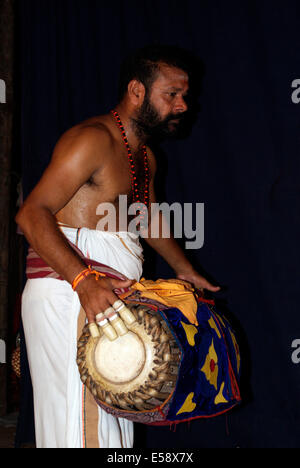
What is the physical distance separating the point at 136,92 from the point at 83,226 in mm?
575

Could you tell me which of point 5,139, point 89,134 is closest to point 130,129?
point 89,134

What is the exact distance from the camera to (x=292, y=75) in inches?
85.4

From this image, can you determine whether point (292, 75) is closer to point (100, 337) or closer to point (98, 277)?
point (98, 277)

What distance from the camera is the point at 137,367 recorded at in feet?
4.14

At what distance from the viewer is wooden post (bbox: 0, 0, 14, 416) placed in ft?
10.7

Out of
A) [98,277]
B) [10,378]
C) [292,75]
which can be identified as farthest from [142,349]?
[10,378]

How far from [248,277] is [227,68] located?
1024 mm

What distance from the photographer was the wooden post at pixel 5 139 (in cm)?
326

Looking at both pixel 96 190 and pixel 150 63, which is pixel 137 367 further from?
pixel 150 63

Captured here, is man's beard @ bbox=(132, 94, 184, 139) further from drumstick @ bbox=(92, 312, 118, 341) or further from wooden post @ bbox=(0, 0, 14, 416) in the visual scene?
wooden post @ bbox=(0, 0, 14, 416)

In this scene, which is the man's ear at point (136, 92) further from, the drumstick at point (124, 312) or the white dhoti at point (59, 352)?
the drumstick at point (124, 312)

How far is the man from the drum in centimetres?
9

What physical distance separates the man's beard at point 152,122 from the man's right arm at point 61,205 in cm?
24

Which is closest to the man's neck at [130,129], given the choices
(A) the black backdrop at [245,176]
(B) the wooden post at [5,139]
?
(A) the black backdrop at [245,176]
